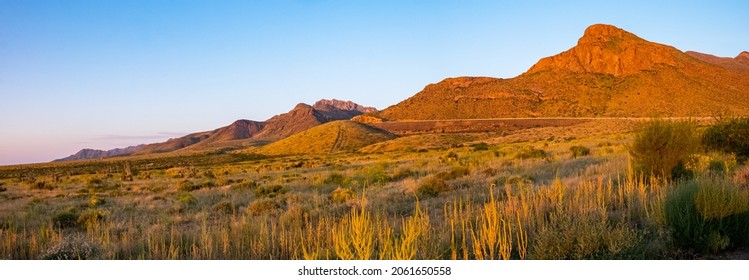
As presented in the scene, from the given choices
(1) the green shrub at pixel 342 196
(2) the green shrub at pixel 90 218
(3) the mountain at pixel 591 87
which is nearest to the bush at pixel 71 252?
(2) the green shrub at pixel 90 218

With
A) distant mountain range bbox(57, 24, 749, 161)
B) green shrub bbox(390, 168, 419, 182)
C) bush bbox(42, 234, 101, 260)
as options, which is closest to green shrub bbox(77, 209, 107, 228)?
bush bbox(42, 234, 101, 260)

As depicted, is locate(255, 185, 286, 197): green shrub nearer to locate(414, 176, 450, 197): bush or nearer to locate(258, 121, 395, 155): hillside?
locate(414, 176, 450, 197): bush

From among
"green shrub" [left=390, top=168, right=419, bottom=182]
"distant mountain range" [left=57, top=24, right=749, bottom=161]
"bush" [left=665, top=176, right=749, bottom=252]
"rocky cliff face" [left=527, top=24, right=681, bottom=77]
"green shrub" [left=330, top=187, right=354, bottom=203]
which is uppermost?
"rocky cliff face" [left=527, top=24, right=681, bottom=77]

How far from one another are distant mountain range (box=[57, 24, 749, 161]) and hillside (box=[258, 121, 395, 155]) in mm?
174

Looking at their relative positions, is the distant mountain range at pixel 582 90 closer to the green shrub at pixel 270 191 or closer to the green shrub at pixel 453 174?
the green shrub at pixel 453 174

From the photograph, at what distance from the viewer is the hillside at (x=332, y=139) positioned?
77.4 m

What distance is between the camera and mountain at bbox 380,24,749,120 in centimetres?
7144

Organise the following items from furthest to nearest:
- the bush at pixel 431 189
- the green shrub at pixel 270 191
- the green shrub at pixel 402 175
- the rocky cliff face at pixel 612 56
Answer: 1. the rocky cliff face at pixel 612 56
2. the green shrub at pixel 402 175
3. the green shrub at pixel 270 191
4. the bush at pixel 431 189

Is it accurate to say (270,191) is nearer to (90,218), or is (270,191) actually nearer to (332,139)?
(90,218)

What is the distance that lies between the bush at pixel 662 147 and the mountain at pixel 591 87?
59888 mm
